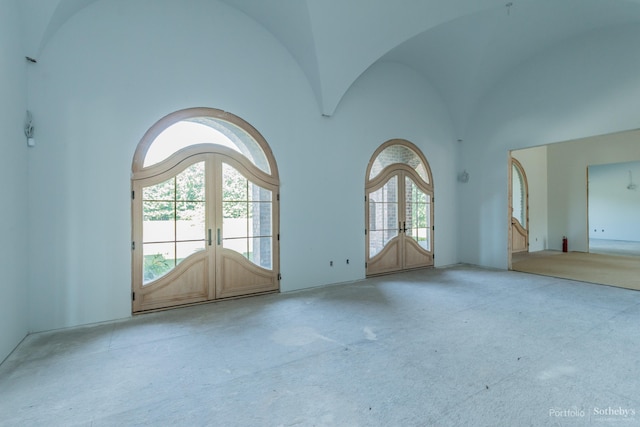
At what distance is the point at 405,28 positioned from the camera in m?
4.71

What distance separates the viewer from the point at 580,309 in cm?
398

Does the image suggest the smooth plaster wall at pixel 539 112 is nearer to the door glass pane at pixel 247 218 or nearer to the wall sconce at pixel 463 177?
the wall sconce at pixel 463 177

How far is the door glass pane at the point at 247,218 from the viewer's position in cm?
455

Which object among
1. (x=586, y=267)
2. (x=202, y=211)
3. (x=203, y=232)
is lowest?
(x=586, y=267)

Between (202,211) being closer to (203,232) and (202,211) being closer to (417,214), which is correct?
(203,232)

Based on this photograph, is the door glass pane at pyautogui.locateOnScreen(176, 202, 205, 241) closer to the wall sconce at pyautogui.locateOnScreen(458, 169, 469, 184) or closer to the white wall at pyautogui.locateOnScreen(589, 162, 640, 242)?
the wall sconce at pyautogui.locateOnScreen(458, 169, 469, 184)

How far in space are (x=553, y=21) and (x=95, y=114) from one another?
268 inches

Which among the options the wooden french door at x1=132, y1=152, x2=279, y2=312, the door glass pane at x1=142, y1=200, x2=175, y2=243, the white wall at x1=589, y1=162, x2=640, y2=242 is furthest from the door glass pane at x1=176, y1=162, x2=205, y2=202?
the white wall at x1=589, y1=162, x2=640, y2=242

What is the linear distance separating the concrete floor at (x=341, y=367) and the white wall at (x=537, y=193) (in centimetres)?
561

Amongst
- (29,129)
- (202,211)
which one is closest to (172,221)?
(202,211)

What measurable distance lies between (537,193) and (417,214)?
208 inches

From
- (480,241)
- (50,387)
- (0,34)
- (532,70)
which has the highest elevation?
(532,70)

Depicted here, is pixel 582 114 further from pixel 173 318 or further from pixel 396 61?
pixel 173 318

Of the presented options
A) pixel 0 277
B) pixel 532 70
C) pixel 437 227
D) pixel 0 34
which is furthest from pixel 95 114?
pixel 532 70
